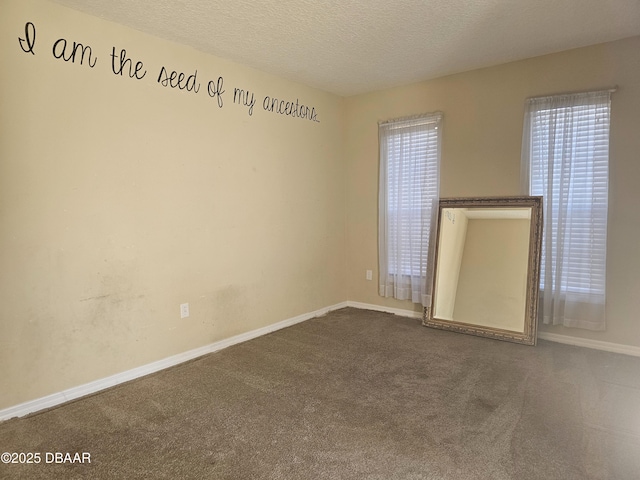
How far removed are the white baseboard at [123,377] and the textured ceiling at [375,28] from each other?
2359mm

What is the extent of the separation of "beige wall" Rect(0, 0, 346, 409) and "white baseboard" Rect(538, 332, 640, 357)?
7.76ft

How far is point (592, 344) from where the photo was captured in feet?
9.91

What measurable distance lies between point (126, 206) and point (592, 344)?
3703 mm

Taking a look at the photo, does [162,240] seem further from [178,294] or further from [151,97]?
[151,97]

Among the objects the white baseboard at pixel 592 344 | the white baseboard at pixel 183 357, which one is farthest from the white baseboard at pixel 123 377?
the white baseboard at pixel 592 344

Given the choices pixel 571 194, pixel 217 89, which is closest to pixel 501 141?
pixel 571 194

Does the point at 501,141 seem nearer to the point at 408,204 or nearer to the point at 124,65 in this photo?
the point at 408,204

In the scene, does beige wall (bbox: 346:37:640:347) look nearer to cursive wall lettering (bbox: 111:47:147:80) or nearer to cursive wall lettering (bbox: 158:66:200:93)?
cursive wall lettering (bbox: 158:66:200:93)

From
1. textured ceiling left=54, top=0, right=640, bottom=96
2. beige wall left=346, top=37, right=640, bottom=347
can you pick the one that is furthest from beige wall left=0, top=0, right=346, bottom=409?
beige wall left=346, top=37, right=640, bottom=347

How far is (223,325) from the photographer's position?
321 centimetres

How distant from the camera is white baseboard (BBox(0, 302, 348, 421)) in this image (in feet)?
7.17

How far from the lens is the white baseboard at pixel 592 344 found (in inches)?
113

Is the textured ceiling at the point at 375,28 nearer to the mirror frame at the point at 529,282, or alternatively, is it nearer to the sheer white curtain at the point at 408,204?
the sheer white curtain at the point at 408,204

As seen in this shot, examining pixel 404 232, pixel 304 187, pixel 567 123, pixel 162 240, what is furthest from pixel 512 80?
pixel 162 240
